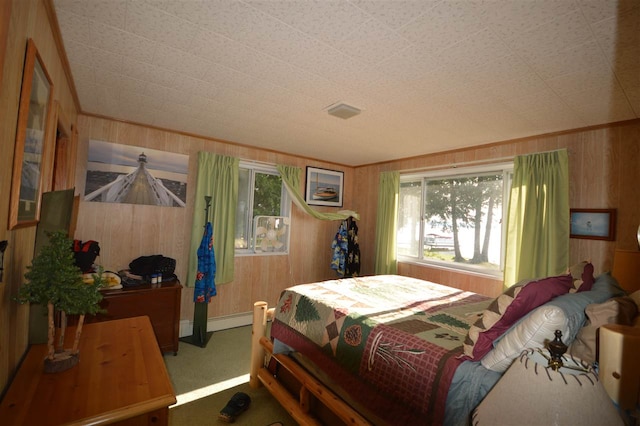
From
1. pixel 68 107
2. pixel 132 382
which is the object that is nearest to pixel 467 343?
pixel 132 382

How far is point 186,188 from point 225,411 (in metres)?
2.40

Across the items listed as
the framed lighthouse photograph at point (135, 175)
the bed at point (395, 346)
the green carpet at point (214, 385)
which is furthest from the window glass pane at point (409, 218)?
the framed lighthouse photograph at point (135, 175)

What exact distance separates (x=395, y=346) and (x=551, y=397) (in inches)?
34.9

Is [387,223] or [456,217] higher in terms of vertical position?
[456,217]

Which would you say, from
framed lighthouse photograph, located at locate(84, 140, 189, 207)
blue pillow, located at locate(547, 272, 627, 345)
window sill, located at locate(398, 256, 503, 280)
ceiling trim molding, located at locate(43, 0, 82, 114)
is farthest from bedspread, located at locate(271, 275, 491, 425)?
ceiling trim molding, located at locate(43, 0, 82, 114)

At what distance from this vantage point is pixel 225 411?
6.84 feet

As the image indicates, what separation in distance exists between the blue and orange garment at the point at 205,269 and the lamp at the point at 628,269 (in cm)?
354

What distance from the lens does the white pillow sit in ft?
3.90

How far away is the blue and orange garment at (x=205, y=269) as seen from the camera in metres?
3.27

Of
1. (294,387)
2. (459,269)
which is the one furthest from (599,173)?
(294,387)

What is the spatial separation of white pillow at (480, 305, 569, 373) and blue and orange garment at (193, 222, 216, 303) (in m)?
2.82

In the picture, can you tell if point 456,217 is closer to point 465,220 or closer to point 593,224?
point 465,220

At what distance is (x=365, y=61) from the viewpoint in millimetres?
1775

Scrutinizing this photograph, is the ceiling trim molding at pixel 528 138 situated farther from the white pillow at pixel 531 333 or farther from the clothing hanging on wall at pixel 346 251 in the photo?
the white pillow at pixel 531 333
